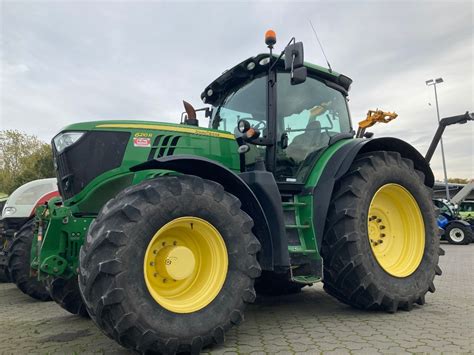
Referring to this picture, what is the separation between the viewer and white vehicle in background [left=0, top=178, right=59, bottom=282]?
24.9ft

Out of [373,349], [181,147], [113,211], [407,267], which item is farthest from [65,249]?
[407,267]

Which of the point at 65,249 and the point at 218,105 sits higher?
the point at 218,105

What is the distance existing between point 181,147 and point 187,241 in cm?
99

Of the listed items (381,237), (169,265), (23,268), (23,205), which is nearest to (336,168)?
(381,237)

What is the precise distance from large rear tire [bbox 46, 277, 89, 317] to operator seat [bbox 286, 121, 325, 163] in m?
2.58

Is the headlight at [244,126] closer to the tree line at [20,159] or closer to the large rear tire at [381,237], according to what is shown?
the large rear tire at [381,237]

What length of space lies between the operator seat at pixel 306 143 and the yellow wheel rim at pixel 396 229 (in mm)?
890

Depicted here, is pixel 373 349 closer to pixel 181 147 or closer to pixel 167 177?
pixel 167 177

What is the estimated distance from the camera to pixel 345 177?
14.7 feet

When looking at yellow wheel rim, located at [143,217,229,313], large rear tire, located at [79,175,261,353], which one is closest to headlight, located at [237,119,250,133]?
large rear tire, located at [79,175,261,353]

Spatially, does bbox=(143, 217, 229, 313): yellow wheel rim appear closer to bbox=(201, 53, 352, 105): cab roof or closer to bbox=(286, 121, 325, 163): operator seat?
bbox=(286, 121, 325, 163): operator seat

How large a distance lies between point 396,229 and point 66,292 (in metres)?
3.68

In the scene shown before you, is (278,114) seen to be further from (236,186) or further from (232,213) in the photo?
(232,213)

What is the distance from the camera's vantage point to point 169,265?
312 cm
